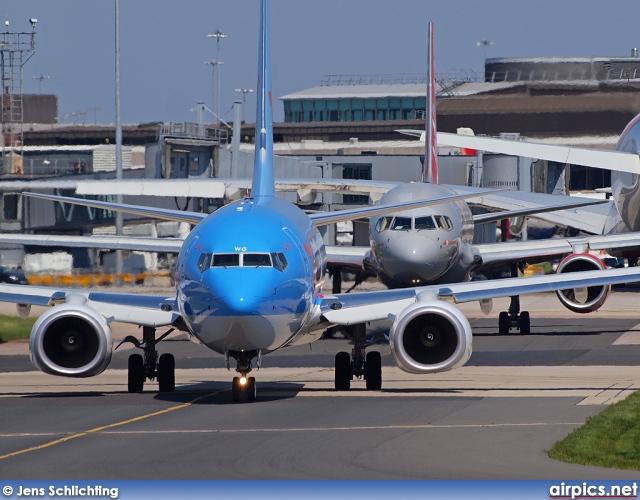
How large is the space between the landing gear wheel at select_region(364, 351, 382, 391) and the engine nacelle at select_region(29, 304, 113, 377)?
470 cm

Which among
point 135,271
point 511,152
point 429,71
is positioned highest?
point 429,71

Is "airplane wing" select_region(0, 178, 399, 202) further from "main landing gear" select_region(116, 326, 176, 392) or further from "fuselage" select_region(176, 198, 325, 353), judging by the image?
"fuselage" select_region(176, 198, 325, 353)

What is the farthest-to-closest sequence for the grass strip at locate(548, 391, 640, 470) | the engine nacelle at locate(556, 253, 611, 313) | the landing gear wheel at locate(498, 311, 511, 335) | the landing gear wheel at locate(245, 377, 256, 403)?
the landing gear wheel at locate(498, 311, 511, 335), the engine nacelle at locate(556, 253, 611, 313), the landing gear wheel at locate(245, 377, 256, 403), the grass strip at locate(548, 391, 640, 470)

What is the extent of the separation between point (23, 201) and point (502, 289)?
51.5 meters

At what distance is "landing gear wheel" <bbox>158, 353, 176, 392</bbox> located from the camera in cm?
2397

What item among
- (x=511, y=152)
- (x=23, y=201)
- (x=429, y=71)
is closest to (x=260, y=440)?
(x=511, y=152)

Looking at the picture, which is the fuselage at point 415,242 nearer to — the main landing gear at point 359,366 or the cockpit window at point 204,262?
the main landing gear at point 359,366

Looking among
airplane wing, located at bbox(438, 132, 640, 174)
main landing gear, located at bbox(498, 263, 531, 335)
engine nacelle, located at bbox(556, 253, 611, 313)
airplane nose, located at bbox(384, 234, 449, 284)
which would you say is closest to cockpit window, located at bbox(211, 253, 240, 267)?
airplane wing, located at bbox(438, 132, 640, 174)

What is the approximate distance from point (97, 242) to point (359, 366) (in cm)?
1027

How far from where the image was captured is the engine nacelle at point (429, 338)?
2189 cm

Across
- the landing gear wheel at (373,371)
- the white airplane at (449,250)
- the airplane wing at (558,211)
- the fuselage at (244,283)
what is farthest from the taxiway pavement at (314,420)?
the airplane wing at (558,211)

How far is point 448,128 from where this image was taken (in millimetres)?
112938

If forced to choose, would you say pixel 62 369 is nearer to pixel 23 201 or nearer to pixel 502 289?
pixel 502 289

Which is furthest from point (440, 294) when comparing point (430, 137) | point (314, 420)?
point (430, 137)
